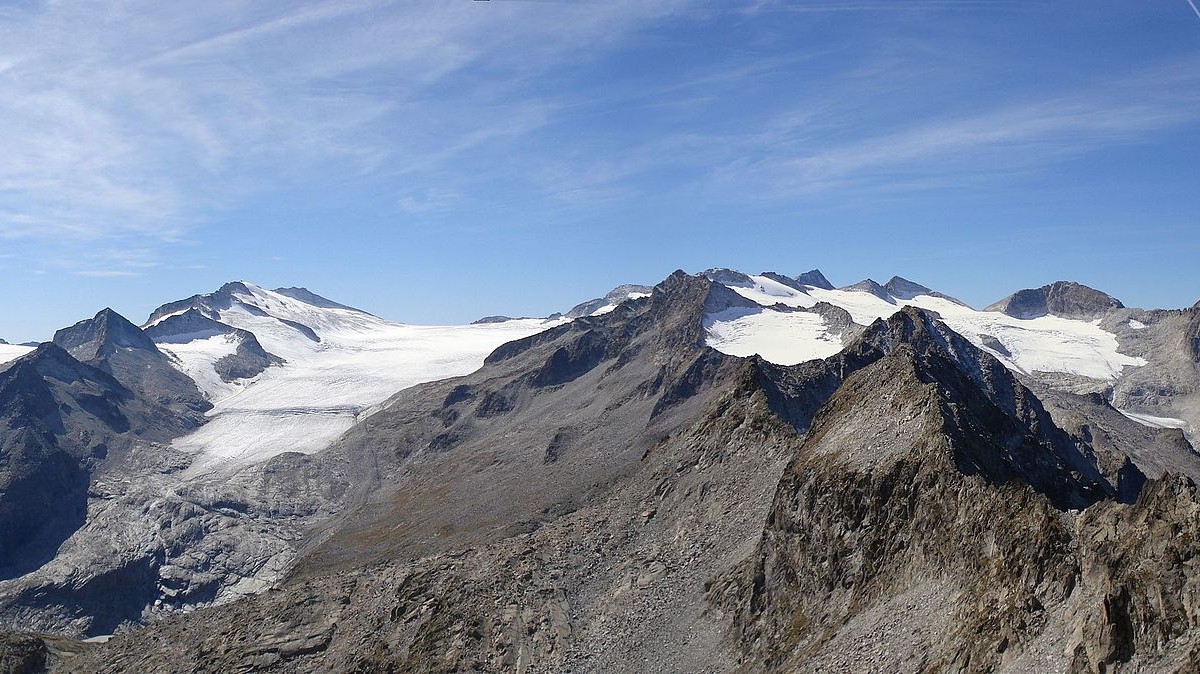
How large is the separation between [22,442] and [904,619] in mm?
198245

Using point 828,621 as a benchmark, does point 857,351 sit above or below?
above

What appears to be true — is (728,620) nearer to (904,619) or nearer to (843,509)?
(843,509)

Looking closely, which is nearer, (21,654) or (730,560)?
(730,560)

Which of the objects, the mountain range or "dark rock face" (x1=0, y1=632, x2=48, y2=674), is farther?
"dark rock face" (x1=0, y1=632, x2=48, y2=674)

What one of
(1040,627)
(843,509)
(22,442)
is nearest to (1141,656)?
(1040,627)

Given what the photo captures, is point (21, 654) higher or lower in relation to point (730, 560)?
lower

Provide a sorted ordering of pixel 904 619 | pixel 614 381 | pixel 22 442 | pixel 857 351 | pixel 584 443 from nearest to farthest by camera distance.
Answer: pixel 904 619 → pixel 857 351 → pixel 584 443 → pixel 614 381 → pixel 22 442

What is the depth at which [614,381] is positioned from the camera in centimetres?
17438

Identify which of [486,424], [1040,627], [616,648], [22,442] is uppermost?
[22,442]

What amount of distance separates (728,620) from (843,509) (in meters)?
9.37

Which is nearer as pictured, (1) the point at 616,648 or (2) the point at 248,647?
(1) the point at 616,648

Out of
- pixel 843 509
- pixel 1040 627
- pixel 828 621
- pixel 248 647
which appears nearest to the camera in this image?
pixel 1040 627

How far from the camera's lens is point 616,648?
56125 mm

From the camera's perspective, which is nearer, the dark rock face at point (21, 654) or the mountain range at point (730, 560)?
the mountain range at point (730, 560)
